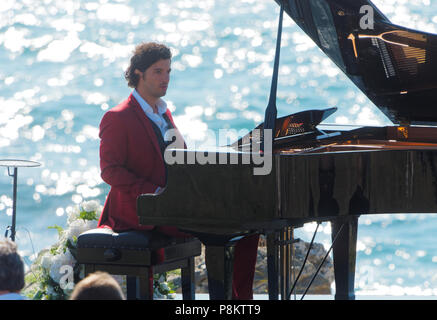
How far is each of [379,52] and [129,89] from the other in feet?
30.1

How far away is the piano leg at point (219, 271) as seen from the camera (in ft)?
10.5

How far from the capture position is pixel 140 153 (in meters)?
3.75

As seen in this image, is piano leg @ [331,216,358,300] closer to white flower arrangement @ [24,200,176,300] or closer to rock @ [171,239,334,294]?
white flower arrangement @ [24,200,176,300]

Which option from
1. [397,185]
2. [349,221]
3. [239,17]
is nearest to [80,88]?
[239,17]

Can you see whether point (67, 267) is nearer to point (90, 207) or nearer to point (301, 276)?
point (90, 207)

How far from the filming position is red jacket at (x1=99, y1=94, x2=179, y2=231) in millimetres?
3688

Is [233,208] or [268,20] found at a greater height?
[268,20]

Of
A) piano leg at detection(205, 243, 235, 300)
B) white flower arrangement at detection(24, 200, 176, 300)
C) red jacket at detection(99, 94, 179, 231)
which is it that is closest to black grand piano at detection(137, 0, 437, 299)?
piano leg at detection(205, 243, 235, 300)

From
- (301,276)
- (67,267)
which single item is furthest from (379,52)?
(301,276)

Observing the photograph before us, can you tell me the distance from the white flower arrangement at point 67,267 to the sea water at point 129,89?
4.91 m

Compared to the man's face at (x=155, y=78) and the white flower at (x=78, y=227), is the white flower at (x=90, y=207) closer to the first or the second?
the white flower at (x=78, y=227)

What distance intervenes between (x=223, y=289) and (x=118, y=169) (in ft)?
2.76

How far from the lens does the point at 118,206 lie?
3.75m
